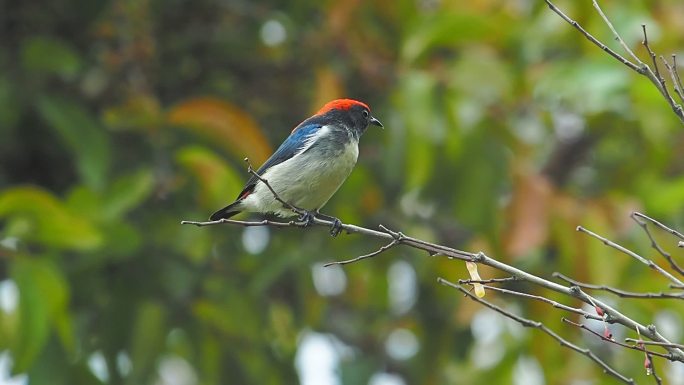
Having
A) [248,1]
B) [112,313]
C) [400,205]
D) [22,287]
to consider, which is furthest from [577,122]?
[22,287]

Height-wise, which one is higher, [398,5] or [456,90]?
[398,5]

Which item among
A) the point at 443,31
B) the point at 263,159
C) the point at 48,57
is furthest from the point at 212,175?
the point at 443,31

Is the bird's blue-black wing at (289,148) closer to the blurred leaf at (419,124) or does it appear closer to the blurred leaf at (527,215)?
the blurred leaf at (419,124)

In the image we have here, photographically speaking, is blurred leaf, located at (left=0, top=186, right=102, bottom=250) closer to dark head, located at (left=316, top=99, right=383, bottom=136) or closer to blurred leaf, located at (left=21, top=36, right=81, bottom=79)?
blurred leaf, located at (left=21, top=36, right=81, bottom=79)

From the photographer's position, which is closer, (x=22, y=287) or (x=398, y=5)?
(x=22, y=287)

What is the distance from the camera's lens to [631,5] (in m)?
5.76

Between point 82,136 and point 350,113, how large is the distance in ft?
4.52

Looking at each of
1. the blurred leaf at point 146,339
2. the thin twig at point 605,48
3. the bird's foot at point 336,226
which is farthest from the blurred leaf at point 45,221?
the thin twig at point 605,48

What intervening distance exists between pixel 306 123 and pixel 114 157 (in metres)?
1.53

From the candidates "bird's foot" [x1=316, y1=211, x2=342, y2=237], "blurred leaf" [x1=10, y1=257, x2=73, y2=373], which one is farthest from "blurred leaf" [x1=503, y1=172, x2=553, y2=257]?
"blurred leaf" [x1=10, y1=257, x2=73, y2=373]

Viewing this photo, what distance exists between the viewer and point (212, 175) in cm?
532

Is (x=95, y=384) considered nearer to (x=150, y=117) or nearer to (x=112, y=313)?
(x=112, y=313)

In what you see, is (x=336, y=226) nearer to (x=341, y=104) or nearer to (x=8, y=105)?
(x=341, y=104)

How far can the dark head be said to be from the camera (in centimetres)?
514
